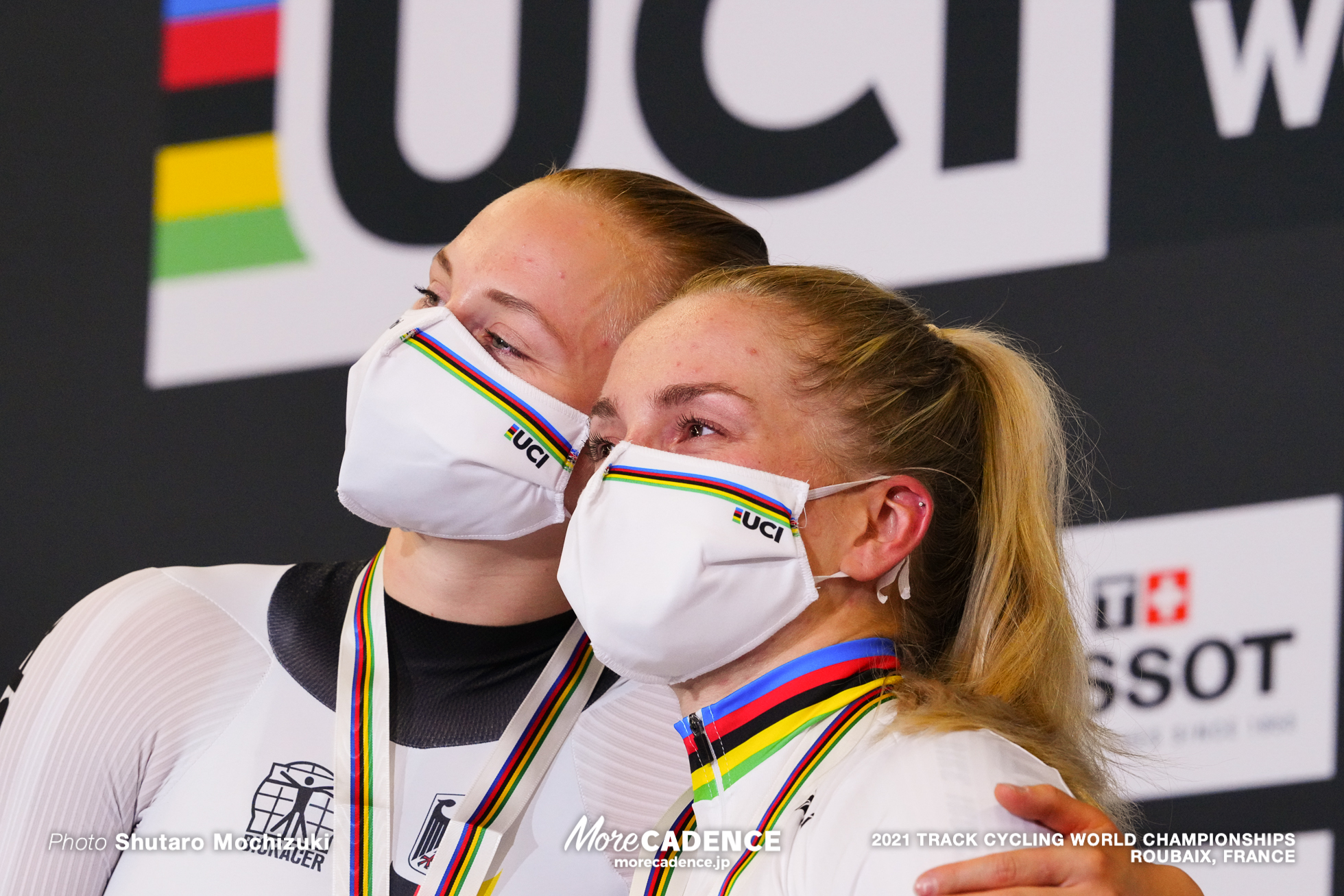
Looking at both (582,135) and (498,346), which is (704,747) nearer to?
(498,346)

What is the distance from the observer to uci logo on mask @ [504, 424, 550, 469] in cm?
158

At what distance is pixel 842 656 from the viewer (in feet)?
4.44

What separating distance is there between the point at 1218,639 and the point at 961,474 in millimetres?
1211

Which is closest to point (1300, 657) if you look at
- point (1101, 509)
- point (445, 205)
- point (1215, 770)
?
point (1215, 770)

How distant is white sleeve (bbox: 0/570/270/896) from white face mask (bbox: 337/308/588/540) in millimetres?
259

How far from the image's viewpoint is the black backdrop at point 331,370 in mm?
2518

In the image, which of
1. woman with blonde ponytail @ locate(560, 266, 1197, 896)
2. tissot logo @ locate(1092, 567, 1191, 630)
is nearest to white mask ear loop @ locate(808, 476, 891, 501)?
woman with blonde ponytail @ locate(560, 266, 1197, 896)

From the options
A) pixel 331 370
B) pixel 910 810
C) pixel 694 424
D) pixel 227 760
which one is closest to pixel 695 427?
pixel 694 424

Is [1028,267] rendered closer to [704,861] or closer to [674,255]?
[674,255]

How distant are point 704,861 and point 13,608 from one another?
2.31 meters

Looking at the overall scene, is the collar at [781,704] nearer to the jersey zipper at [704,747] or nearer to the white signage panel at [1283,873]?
the jersey zipper at [704,747]

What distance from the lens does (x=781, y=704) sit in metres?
1.34

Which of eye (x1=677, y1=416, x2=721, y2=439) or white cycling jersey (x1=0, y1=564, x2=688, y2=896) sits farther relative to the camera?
white cycling jersey (x1=0, y1=564, x2=688, y2=896)

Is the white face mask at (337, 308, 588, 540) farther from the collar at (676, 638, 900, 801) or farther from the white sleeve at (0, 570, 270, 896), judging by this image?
the collar at (676, 638, 900, 801)
